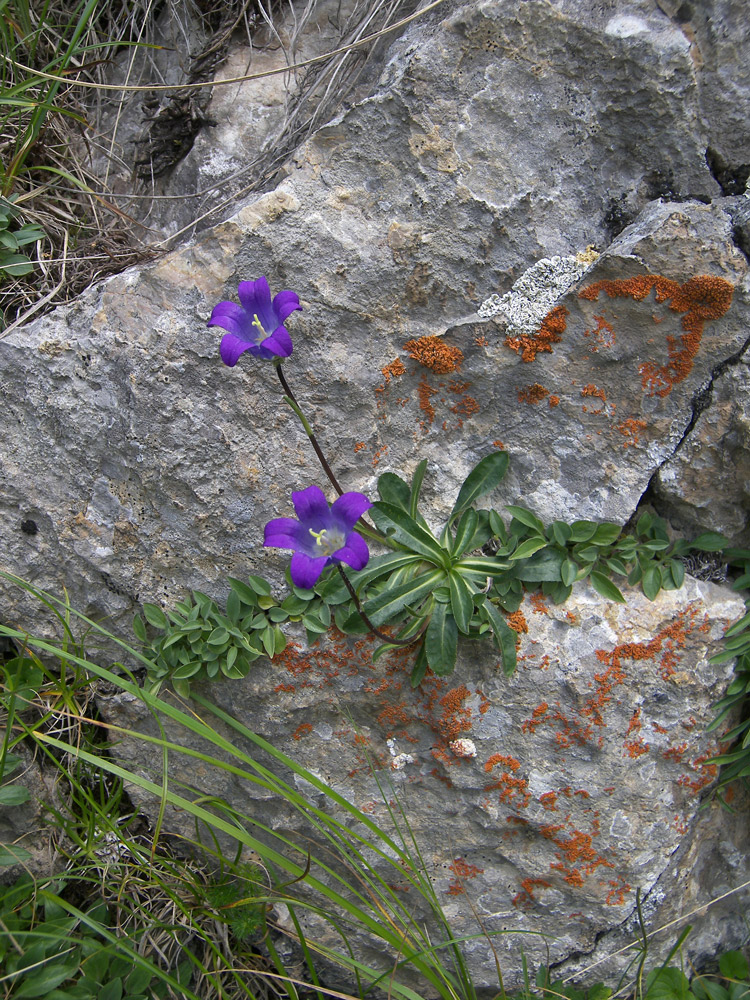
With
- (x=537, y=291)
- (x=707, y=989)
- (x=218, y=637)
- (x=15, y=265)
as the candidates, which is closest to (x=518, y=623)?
(x=218, y=637)

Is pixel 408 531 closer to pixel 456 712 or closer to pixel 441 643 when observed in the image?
pixel 441 643

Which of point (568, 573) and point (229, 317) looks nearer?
point (229, 317)

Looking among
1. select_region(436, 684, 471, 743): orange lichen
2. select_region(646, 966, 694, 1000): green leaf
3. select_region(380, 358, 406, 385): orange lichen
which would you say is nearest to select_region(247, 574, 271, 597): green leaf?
select_region(436, 684, 471, 743): orange lichen

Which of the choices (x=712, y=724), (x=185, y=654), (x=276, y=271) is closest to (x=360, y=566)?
(x=185, y=654)

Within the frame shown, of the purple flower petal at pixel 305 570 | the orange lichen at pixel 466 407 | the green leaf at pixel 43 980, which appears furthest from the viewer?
the orange lichen at pixel 466 407

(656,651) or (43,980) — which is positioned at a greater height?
(656,651)

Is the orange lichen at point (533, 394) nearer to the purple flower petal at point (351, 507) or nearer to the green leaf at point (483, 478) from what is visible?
the green leaf at point (483, 478)

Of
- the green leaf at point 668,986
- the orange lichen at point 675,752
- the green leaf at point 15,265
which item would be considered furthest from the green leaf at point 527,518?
the green leaf at point 15,265

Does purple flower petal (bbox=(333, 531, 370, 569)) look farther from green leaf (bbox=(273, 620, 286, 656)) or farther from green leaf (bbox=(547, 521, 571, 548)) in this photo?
green leaf (bbox=(547, 521, 571, 548))
